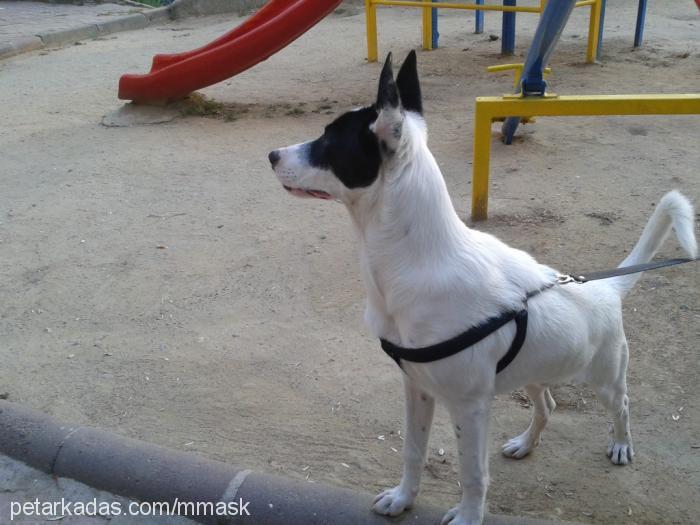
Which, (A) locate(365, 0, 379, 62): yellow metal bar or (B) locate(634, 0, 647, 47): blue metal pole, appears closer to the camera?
(B) locate(634, 0, 647, 47): blue metal pole

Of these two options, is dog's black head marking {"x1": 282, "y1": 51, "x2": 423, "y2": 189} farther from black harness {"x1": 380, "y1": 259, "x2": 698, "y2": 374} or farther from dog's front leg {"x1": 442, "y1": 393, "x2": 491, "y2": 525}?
dog's front leg {"x1": 442, "y1": 393, "x2": 491, "y2": 525}

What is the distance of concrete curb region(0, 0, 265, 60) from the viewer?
11.7 metres

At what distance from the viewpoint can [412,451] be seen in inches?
92.5

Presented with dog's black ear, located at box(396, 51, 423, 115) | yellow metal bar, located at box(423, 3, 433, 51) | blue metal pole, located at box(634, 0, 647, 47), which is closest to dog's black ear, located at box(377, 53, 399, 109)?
dog's black ear, located at box(396, 51, 423, 115)

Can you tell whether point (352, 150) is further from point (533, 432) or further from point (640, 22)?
point (640, 22)

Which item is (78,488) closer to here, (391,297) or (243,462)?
(243,462)

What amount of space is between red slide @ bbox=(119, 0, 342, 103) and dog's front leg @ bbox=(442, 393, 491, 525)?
5.91 m

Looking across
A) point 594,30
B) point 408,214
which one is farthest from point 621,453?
point 594,30

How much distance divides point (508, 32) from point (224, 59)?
4092 millimetres

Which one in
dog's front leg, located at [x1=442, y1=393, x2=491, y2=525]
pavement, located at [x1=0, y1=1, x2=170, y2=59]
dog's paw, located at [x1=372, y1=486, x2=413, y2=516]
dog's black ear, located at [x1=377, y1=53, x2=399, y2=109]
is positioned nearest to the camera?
dog's black ear, located at [x1=377, y1=53, x2=399, y2=109]

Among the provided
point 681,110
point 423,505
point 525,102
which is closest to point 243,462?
point 423,505

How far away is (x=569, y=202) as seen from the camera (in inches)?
188

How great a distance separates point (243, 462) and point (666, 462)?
66.5 inches

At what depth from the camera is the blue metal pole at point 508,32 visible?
8.80 meters
